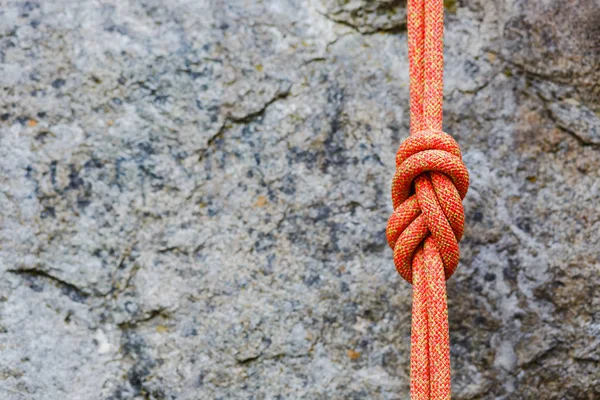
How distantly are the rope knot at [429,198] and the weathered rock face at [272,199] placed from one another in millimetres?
174

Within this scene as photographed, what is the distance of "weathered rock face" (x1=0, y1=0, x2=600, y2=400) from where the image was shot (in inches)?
34.2

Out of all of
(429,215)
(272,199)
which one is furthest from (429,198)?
(272,199)

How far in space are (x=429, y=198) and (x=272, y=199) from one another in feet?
0.82

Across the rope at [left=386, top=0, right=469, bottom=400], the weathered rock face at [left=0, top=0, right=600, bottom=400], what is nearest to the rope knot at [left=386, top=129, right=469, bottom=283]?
the rope at [left=386, top=0, right=469, bottom=400]

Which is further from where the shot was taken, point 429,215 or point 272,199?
point 272,199

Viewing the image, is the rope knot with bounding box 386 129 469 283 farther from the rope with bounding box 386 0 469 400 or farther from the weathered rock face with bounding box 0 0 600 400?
the weathered rock face with bounding box 0 0 600 400

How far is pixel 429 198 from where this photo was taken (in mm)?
719

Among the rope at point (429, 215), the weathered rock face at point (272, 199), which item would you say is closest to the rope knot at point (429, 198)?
the rope at point (429, 215)

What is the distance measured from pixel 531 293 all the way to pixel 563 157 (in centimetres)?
19

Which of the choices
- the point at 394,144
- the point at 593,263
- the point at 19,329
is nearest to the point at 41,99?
the point at 19,329

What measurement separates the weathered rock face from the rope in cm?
16

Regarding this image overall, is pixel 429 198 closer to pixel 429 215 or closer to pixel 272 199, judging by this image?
pixel 429 215

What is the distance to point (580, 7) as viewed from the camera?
0.94 meters

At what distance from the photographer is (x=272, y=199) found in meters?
0.90
